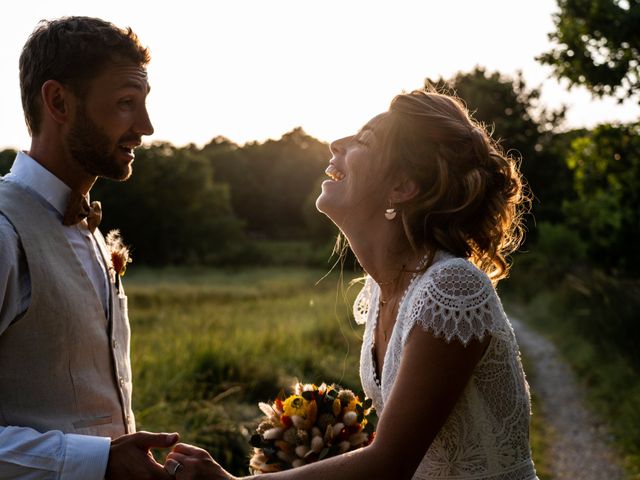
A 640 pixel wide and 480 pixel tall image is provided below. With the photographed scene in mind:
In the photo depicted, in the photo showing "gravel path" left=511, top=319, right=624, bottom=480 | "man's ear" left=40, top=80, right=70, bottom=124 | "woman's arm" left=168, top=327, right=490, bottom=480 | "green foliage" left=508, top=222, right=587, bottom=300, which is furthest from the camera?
"green foliage" left=508, top=222, right=587, bottom=300

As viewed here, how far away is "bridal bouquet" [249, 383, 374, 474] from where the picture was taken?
284 cm

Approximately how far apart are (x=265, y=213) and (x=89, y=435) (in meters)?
50.5

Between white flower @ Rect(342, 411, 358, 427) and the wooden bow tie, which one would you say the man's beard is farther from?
white flower @ Rect(342, 411, 358, 427)

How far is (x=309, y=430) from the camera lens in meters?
2.90

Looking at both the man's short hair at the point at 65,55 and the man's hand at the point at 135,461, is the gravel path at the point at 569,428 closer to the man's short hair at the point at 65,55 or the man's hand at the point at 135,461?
the man's hand at the point at 135,461

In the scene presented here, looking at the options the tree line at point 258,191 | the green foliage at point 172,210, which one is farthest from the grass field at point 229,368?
the green foliage at point 172,210

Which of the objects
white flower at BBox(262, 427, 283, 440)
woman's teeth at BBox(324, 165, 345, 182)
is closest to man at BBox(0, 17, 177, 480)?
white flower at BBox(262, 427, 283, 440)

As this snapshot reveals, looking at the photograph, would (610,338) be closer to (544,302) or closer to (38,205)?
(544,302)

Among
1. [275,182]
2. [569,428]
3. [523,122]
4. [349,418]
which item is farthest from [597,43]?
[275,182]

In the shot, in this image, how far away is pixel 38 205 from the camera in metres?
2.70

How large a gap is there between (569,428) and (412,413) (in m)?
8.17

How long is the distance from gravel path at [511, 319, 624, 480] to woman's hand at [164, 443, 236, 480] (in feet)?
20.6

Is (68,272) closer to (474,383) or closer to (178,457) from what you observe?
(178,457)

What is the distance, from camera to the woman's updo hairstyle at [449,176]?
2654 mm
